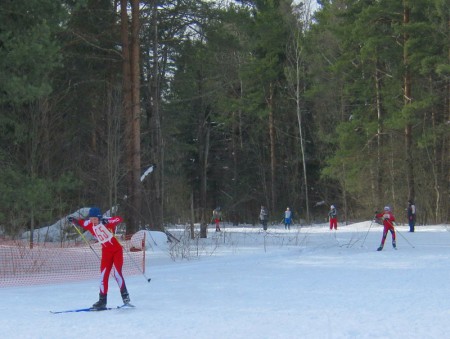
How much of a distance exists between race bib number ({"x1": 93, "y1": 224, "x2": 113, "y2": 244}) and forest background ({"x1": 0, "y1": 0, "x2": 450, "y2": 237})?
4.66 metres

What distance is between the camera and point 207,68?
27.1 meters

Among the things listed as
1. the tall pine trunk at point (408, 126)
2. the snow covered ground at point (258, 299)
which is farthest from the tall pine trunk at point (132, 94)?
the tall pine trunk at point (408, 126)

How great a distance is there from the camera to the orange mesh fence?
1598 centimetres

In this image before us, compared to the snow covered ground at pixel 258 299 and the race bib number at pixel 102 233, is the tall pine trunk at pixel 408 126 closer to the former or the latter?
the snow covered ground at pixel 258 299

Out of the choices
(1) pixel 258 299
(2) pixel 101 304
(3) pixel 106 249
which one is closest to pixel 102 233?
(3) pixel 106 249

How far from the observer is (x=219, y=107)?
48.1 meters

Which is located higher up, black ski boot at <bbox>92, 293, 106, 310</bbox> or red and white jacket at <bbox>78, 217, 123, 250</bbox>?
red and white jacket at <bbox>78, 217, 123, 250</bbox>

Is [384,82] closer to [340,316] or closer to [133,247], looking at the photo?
[133,247]

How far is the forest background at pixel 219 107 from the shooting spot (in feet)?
64.5

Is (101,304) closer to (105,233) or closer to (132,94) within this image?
(105,233)

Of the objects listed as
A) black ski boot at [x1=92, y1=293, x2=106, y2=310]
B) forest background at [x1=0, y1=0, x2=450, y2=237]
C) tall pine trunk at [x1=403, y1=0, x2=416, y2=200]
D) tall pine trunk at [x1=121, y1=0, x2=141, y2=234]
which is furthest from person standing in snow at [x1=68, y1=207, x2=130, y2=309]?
tall pine trunk at [x1=403, y1=0, x2=416, y2=200]

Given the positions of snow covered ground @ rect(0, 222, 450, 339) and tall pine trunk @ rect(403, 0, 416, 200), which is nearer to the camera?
snow covered ground @ rect(0, 222, 450, 339)

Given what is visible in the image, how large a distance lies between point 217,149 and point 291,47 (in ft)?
40.8

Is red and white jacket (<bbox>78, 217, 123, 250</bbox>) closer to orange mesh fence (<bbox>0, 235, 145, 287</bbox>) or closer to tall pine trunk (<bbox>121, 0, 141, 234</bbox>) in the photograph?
orange mesh fence (<bbox>0, 235, 145, 287</bbox>)
